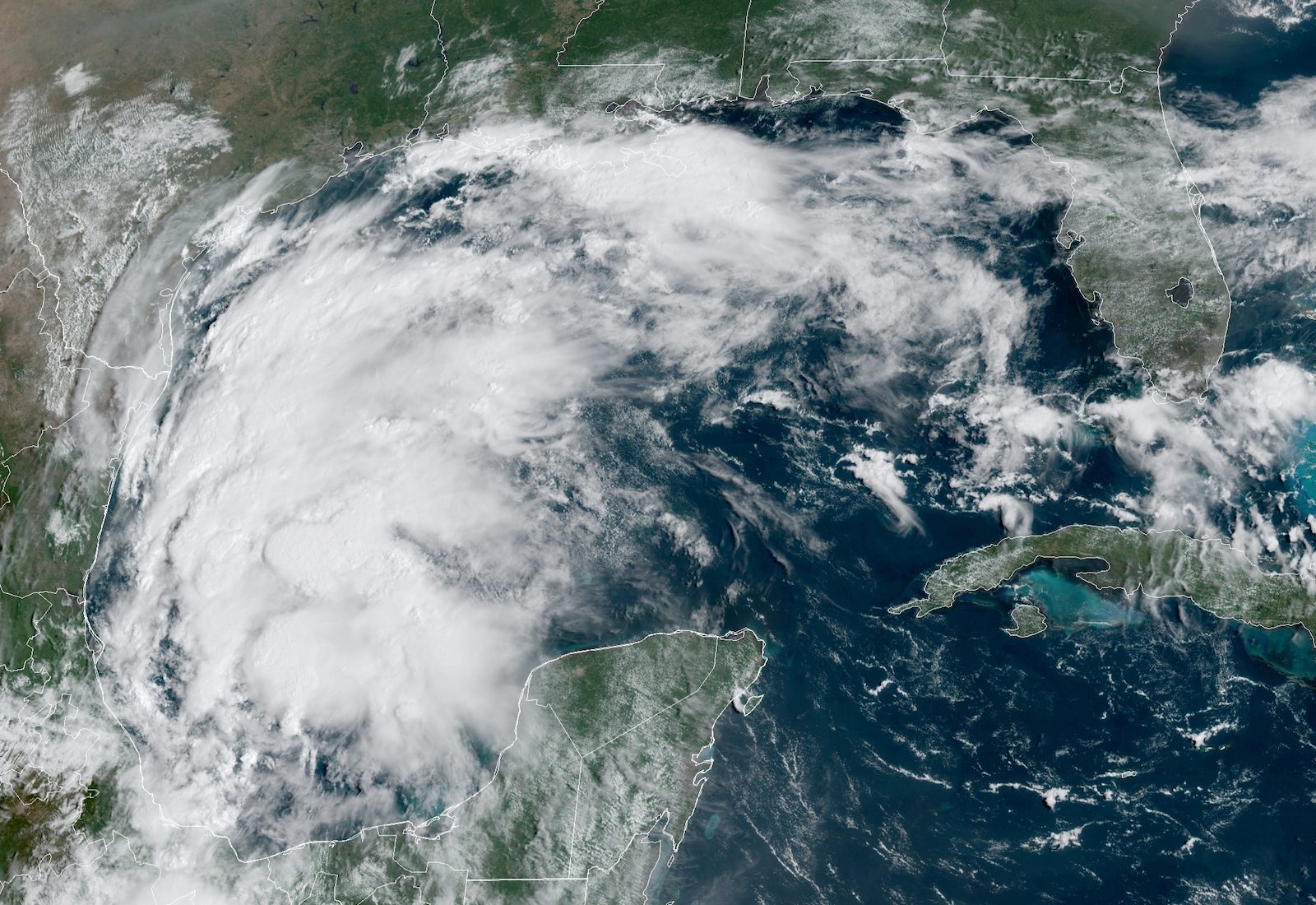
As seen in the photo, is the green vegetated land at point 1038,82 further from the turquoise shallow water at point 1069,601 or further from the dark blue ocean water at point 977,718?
the turquoise shallow water at point 1069,601

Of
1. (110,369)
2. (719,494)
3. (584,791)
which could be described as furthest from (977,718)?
(110,369)

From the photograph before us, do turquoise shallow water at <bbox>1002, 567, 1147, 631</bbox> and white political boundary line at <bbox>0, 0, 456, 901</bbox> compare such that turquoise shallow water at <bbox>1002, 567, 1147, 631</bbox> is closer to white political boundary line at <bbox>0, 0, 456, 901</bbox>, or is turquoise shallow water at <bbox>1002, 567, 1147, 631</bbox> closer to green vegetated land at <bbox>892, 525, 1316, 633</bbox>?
green vegetated land at <bbox>892, 525, 1316, 633</bbox>

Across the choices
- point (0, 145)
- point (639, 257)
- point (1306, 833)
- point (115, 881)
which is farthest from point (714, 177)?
point (115, 881)

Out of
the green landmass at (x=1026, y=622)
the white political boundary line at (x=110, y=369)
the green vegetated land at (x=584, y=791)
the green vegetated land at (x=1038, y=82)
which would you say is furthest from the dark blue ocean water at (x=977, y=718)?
the white political boundary line at (x=110, y=369)

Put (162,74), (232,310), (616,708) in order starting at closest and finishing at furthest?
(616,708) < (232,310) < (162,74)

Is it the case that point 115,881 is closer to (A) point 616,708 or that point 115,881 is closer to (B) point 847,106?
(A) point 616,708

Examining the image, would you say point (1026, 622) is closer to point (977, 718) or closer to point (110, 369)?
point (977, 718)
